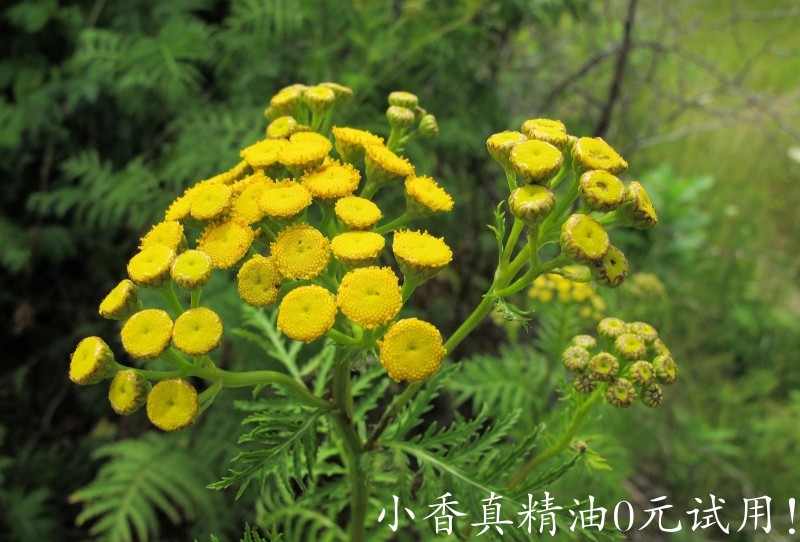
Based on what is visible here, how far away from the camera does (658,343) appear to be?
1565 millimetres

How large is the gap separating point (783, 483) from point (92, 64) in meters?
4.24

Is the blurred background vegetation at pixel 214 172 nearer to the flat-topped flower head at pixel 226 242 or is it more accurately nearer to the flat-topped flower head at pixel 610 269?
the flat-topped flower head at pixel 226 242

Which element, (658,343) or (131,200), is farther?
(131,200)

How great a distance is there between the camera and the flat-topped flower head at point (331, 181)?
1.38m

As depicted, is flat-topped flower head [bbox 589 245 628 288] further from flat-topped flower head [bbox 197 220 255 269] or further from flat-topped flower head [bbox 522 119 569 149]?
flat-topped flower head [bbox 197 220 255 269]

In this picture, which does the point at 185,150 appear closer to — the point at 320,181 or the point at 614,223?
the point at 320,181

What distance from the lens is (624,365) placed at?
1.55m

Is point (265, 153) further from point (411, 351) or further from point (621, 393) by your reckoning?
point (621, 393)

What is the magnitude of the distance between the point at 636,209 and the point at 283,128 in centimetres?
87

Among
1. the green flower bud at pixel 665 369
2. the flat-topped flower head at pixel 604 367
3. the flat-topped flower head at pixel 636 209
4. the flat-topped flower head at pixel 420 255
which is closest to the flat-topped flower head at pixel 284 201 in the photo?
the flat-topped flower head at pixel 420 255

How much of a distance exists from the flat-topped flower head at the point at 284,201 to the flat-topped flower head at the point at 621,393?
832 millimetres

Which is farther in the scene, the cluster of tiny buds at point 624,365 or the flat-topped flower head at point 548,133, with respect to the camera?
the cluster of tiny buds at point 624,365

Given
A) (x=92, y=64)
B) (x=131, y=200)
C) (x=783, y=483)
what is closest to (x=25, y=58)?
(x=92, y=64)

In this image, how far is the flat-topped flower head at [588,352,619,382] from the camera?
58.3 inches
